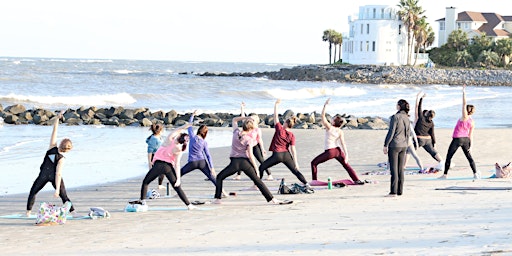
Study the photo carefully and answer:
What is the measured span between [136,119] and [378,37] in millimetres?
74156

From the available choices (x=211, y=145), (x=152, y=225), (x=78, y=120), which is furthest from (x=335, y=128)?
(x=78, y=120)

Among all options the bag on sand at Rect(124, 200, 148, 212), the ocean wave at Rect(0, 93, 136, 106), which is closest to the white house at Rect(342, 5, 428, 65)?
the ocean wave at Rect(0, 93, 136, 106)

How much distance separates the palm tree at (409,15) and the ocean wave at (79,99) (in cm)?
5909

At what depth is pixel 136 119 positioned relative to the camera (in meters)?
35.0

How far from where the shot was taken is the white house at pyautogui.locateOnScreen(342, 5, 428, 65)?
4144 inches

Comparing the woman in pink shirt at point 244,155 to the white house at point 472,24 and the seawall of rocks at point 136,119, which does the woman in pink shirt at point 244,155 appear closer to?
the seawall of rocks at point 136,119

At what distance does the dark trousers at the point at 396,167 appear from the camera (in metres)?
12.8

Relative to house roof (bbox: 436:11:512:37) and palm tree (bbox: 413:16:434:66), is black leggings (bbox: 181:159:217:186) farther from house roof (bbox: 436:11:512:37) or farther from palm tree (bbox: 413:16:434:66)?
house roof (bbox: 436:11:512:37)

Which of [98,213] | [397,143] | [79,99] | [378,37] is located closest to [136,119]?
[79,99]

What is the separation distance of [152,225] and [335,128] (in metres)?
4.79

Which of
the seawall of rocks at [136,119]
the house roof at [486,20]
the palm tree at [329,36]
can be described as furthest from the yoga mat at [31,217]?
the palm tree at [329,36]

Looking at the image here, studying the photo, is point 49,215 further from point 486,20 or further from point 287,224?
point 486,20

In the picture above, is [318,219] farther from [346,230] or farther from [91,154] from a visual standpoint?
[91,154]

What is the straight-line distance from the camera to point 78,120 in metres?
33.9
